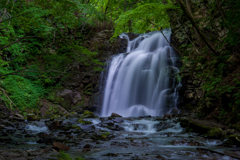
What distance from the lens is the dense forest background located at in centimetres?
523

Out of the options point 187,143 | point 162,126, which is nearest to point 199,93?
→ point 162,126

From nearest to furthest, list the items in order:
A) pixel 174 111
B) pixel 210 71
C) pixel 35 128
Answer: pixel 35 128 < pixel 210 71 < pixel 174 111

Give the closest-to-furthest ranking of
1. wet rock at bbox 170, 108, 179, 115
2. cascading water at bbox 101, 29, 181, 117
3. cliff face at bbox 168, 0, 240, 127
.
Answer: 1. cliff face at bbox 168, 0, 240, 127
2. wet rock at bbox 170, 108, 179, 115
3. cascading water at bbox 101, 29, 181, 117

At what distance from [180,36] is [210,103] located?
6999 mm

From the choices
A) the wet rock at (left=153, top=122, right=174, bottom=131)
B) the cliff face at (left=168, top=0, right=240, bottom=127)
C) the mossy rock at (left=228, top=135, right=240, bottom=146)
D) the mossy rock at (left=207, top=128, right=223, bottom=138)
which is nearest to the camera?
the mossy rock at (left=228, top=135, right=240, bottom=146)

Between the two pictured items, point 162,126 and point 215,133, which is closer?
Result: point 215,133

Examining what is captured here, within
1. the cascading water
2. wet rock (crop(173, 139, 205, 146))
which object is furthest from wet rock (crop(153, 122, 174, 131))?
the cascading water

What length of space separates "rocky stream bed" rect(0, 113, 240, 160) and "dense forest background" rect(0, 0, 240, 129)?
45.4 inches

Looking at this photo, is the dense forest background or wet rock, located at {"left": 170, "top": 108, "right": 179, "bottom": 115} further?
wet rock, located at {"left": 170, "top": 108, "right": 179, "bottom": 115}

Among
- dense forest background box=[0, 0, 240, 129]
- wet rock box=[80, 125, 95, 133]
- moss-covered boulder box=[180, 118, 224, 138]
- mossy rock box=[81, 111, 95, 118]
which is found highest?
dense forest background box=[0, 0, 240, 129]

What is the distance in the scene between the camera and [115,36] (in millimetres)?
9219

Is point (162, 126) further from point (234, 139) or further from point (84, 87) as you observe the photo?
point (84, 87)

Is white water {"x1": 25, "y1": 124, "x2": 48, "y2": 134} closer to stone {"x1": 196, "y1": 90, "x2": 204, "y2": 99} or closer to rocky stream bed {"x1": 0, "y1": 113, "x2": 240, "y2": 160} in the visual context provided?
rocky stream bed {"x1": 0, "y1": 113, "x2": 240, "y2": 160}

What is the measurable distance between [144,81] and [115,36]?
15.6ft
